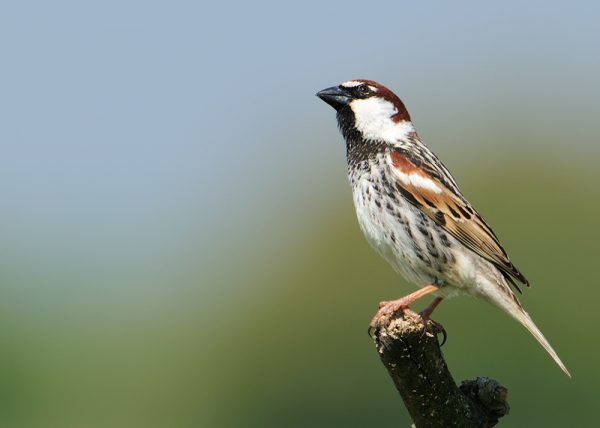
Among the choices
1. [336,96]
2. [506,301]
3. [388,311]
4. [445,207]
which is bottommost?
[506,301]

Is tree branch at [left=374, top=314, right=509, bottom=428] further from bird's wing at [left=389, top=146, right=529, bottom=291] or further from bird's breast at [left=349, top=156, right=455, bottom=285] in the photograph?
bird's wing at [left=389, top=146, right=529, bottom=291]

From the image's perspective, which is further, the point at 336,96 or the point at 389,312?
the point at 336,96

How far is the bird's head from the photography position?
25.0 feet

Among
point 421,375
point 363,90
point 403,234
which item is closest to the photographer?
point 421,375

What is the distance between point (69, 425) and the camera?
1759cm

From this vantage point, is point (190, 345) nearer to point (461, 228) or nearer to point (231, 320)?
point (231, 320)

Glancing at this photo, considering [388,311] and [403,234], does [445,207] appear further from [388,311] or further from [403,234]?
[388,311]

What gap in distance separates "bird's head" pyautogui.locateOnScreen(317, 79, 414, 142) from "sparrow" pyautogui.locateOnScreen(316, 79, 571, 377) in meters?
0.21

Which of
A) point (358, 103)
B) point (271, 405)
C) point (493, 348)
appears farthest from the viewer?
point (271, 405)

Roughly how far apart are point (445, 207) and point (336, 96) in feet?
3.80

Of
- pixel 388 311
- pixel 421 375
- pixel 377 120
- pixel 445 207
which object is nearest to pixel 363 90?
pixel 377 120

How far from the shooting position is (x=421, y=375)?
552 centimetres

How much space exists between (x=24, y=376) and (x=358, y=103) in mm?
12904

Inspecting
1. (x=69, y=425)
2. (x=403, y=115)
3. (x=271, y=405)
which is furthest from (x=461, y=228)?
(x=69, y=425)
